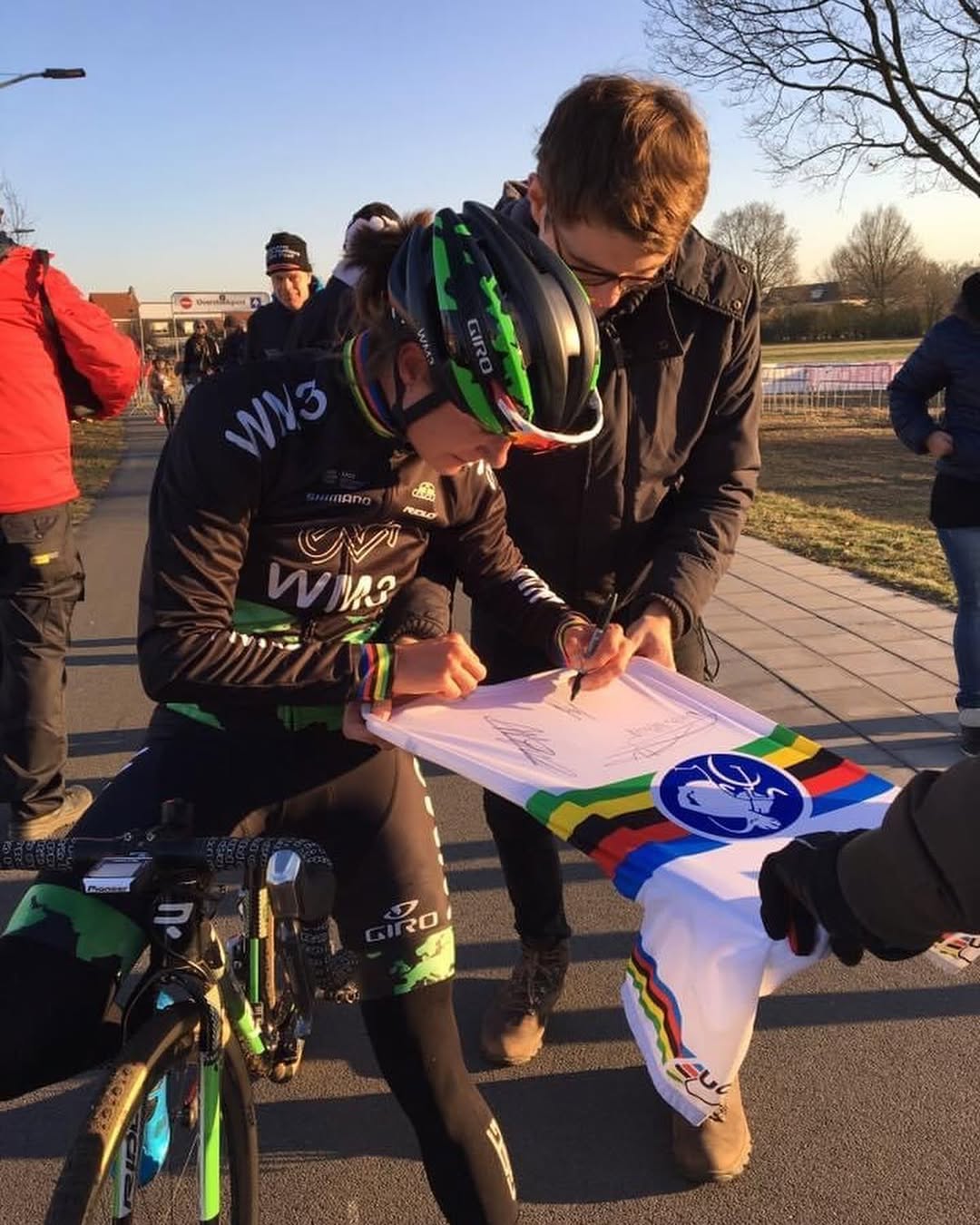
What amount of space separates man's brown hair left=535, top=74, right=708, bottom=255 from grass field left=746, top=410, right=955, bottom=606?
6.12 m

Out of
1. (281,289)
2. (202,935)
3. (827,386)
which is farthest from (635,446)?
(827,386)

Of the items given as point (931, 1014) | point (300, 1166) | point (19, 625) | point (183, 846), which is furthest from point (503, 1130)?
point (19, 625)

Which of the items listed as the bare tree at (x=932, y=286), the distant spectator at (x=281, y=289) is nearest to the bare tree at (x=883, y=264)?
the bare tree at (x=932, y=286)

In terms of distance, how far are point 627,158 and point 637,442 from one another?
0.77 metres

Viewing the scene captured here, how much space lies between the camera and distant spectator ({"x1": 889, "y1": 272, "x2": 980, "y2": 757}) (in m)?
5.06

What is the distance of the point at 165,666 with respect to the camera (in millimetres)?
2012

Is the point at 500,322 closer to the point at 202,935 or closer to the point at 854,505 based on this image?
the point at 202,935

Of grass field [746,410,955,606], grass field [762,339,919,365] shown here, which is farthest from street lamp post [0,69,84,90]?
grass field [762,339,919,365]

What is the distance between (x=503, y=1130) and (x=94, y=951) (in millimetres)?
1453

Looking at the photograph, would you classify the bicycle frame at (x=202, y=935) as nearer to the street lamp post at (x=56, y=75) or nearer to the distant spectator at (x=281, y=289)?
the distant spectator at (x=281, y=289)

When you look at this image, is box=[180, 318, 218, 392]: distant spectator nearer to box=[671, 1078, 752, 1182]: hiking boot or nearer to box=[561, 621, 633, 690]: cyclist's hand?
box=[561, 621, 633, 690]: cyclist's hand

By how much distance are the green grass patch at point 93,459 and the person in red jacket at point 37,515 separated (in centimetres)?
538

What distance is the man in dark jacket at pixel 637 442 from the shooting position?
2.17 m

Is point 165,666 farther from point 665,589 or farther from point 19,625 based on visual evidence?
point 19,625
